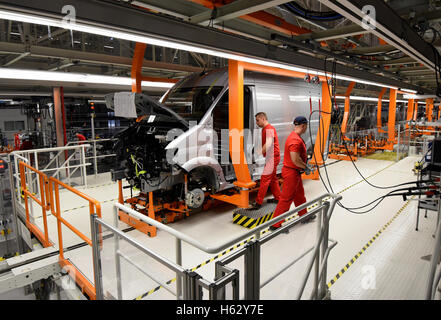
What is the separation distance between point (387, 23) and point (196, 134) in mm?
2965

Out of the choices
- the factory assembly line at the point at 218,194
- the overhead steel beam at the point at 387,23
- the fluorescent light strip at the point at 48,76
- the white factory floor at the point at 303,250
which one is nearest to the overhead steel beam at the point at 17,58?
the factory assembly line at the point at 218,194

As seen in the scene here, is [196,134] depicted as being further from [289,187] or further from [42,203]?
[42,203]

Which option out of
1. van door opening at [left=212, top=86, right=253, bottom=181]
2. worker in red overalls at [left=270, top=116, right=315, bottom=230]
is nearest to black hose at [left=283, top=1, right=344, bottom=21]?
worker in red overalls at [left=270, top=116, right=315, bottom=230]

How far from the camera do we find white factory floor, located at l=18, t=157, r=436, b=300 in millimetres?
3480

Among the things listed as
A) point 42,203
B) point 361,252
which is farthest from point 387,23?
point 42,203

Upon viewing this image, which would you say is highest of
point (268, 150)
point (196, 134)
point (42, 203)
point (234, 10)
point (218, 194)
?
point (234, 10)

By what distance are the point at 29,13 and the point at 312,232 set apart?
462cm

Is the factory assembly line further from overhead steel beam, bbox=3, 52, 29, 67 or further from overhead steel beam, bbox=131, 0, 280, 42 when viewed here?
overhead steel beam, bbox=3, 52, 29, 67

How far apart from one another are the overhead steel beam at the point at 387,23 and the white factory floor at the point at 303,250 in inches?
103

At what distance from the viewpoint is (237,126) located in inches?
195

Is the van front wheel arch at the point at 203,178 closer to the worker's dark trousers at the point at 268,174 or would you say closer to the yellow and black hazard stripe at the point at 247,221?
the yellow and black hazard stripe at the point at 247,221

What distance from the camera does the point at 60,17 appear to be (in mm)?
2160

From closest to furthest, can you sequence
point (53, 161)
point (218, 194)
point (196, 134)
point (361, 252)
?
point (361, 252) → point (196, 134) → point (218, 194) → point (53, 161)
